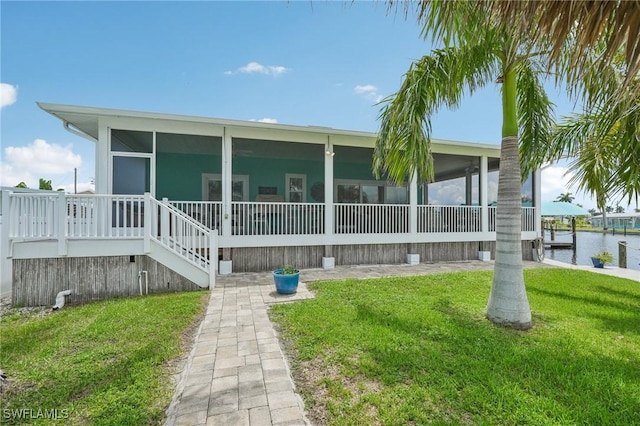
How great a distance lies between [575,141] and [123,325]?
7.82m

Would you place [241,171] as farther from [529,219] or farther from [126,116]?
[529,219]

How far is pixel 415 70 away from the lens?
4.37 metres

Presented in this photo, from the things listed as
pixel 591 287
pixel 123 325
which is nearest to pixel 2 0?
pixel 123 325

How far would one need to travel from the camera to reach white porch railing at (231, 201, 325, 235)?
7.79 meters

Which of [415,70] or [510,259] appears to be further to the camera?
[415,70]

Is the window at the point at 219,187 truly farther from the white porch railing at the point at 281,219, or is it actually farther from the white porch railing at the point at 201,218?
the white porch railing at the point at 281,219

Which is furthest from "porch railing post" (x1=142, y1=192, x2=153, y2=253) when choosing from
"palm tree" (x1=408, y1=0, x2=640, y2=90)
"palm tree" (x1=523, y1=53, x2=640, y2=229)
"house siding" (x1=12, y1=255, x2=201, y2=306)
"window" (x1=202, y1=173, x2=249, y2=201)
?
"palm tree" (x1=523, y1=53, x2=640, y2=229)

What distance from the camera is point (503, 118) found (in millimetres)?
4156

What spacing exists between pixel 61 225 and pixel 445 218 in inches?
386

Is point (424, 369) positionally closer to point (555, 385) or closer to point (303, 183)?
point (555, 385)

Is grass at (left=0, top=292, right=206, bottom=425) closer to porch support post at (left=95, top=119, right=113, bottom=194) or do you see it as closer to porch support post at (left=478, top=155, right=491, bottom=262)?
porch support post at (left=95, top=119, right=113, bottom=194)

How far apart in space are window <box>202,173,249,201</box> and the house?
0.04 meters

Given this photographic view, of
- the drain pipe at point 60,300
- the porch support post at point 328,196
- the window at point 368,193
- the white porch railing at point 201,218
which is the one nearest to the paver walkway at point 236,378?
the white porch railing at point 201,218

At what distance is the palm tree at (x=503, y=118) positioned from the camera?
13.2ft
